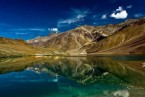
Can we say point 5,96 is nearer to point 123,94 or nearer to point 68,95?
point 68,95

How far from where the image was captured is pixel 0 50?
610 ft

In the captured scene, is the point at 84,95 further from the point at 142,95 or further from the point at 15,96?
the point at 15,96

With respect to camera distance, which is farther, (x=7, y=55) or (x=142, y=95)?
(x=7, y=55)

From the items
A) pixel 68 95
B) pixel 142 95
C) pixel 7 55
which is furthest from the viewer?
pixel 7 55

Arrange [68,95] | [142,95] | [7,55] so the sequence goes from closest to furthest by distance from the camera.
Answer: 1. [142,95]
2. [68,95]
3. [7,55]

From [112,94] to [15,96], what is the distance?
1493 centimetres

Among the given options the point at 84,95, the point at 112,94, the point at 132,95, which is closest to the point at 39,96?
the point at 84,95

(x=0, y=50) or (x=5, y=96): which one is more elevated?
(x=0, y=50)

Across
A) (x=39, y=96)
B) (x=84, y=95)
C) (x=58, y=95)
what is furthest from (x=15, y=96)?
(x=84, y=95)

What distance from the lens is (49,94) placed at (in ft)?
121

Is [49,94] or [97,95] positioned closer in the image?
[97,95]

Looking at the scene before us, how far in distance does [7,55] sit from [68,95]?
6140 inches

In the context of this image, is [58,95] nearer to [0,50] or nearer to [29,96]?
[29,96]

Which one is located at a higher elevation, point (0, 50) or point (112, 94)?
point (0, 50)
